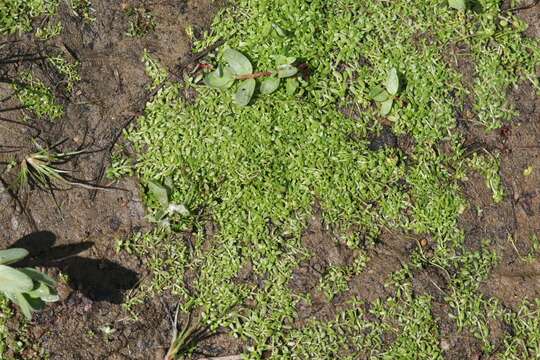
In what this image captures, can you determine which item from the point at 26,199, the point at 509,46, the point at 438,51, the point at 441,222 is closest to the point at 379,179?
the point at 441,222

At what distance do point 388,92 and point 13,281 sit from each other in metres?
2.06

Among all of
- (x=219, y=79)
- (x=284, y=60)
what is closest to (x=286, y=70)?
(x=284, y=60)

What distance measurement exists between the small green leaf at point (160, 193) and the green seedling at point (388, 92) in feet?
3.89

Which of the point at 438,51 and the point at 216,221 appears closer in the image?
the point at 216,221

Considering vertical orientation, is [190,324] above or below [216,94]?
below

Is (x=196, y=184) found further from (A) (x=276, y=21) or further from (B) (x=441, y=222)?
(B) (x=441, y=222)

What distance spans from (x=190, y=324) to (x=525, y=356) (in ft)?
5.79

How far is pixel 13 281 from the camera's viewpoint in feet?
10.0

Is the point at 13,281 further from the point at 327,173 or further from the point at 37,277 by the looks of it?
the point at 327,173

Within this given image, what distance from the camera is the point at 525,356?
374 cm

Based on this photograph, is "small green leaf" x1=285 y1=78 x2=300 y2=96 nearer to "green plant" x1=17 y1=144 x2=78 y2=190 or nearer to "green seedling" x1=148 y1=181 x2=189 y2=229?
"green seedling" x1=148 y1=181 x2=189 y2=229

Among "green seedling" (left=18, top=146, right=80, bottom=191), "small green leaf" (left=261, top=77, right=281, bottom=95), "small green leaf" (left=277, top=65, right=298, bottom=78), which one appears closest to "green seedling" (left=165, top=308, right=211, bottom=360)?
"green seedling" (left=18, top=146, right=80, bottom=191)

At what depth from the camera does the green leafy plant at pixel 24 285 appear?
3.05m

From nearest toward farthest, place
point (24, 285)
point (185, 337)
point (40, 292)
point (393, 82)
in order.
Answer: point (24, 285), point (40, 292), point (185, 337), point (393, 82)
